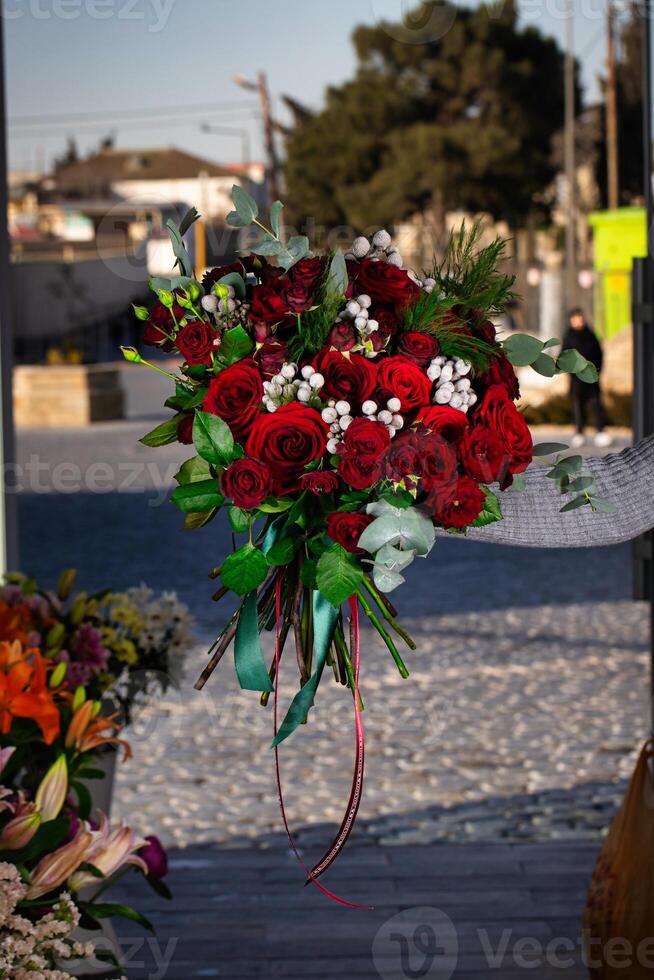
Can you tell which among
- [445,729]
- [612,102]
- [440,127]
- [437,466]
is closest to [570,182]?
[612,102]

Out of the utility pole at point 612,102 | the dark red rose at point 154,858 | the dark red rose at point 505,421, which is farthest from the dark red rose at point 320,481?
the utility pole at point 612,102

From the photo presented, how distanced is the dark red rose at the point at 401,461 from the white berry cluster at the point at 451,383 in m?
0.09

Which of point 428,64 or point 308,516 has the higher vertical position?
point 428,64

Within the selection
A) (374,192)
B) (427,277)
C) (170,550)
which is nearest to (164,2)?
(427,277)

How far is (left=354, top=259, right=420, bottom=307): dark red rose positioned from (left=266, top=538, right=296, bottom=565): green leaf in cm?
32

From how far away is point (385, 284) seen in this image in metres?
1.95

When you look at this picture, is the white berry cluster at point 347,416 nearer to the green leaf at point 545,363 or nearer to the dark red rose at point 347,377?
the dark red rose at point 347,377

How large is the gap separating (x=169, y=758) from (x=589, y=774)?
4.63ft

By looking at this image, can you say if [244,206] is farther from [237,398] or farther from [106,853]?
[106,853]

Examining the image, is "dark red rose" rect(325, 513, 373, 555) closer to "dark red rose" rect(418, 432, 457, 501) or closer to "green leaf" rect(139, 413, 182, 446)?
"dark red rose" rect(418, 432, 457, 501)

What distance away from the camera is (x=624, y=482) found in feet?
7.22

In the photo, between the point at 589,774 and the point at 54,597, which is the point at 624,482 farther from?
the point at 589,774

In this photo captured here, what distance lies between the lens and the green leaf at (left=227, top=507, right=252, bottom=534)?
1.92 meters

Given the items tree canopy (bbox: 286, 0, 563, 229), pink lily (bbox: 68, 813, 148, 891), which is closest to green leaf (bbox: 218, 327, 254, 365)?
pink lily (bbox: 68, 813, 148, 891)
